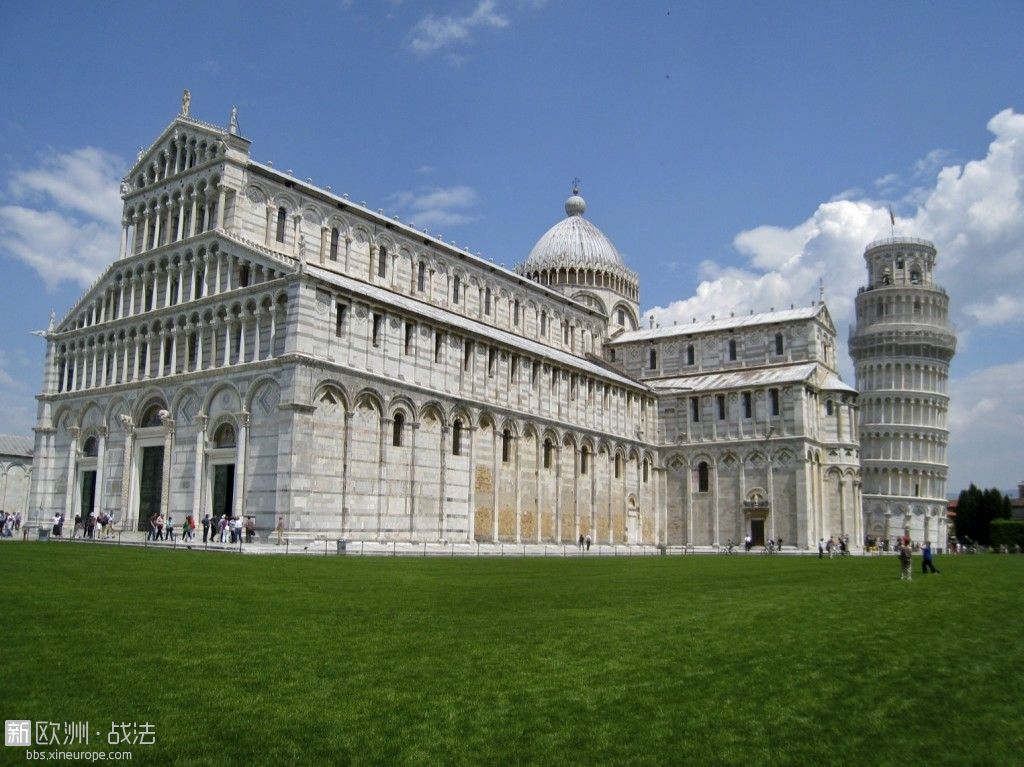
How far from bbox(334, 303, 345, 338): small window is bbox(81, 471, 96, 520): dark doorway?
17.7 metres

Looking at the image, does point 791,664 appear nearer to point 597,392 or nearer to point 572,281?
point 597,392

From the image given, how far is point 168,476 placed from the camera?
145 feet

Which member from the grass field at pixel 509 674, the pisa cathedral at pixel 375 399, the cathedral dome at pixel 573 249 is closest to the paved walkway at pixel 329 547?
the pisa cathedral at pixel 375 399

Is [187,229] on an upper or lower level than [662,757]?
upper

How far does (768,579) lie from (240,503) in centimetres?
2455

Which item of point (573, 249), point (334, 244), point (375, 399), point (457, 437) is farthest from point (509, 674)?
point (573, 249)

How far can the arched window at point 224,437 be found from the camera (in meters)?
42.1

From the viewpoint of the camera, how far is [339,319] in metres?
42.3

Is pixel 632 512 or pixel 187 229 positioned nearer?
pixel 187 229

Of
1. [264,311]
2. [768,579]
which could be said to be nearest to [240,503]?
[264,311]

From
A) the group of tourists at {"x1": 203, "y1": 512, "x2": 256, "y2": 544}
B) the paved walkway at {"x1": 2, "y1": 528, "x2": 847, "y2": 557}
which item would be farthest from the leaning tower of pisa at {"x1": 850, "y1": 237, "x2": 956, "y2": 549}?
the group of tourists at {"x1": 203, "y1": 512, "x2": 256, "y2": 544}

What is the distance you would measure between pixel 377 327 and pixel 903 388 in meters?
72.6

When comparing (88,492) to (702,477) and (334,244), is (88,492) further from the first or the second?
(702,477)

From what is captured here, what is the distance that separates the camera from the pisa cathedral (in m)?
41.1
